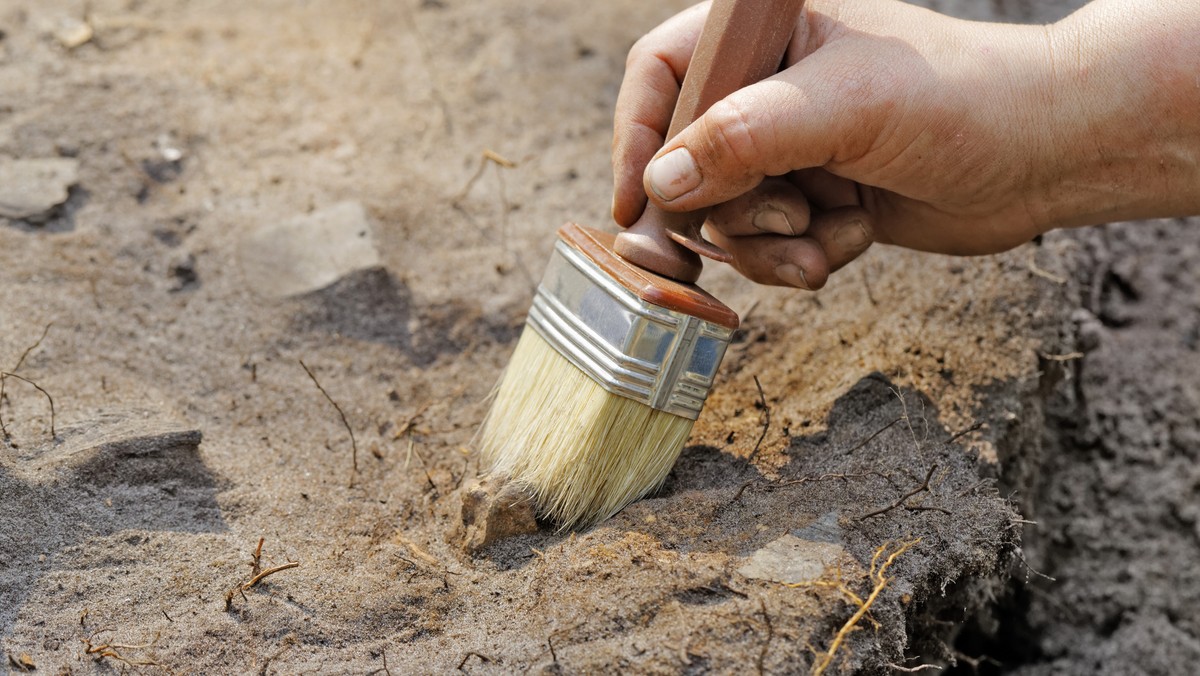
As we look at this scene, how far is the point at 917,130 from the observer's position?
2.40 m

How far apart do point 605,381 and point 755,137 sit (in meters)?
0.65

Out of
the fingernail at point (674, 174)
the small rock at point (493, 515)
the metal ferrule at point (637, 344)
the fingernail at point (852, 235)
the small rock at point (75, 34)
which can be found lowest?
the small rock at point (493, 515)

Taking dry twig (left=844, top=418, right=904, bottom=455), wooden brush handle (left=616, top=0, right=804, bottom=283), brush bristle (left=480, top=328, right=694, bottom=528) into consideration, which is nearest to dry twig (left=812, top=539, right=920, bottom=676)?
dry twig (left=844, top=418, right=904, bottom=455)

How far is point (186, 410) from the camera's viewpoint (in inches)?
108

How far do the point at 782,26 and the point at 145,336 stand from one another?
200 cm

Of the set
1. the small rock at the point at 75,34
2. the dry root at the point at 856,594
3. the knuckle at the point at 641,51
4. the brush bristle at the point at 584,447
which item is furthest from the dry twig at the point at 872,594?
the small rock at the point at 75,34

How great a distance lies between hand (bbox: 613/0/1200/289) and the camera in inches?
92.0

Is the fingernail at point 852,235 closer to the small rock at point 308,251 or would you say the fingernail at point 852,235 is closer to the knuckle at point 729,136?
the knuckle at point 729,136

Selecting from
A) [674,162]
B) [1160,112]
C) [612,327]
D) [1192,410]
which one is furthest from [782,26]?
[1192,410]

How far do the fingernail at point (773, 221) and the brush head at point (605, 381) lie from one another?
0.38 metres

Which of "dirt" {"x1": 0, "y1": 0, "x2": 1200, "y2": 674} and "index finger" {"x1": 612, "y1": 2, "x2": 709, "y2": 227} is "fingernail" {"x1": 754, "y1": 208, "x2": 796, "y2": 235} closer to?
"index finger" {"x1": 612, "y1": 2, "x2": 709, "y2": 227}

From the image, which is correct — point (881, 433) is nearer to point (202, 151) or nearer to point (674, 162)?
point (674, 162)

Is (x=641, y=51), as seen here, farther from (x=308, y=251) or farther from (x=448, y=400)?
(x=308, y=251)

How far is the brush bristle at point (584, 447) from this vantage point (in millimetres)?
2322
